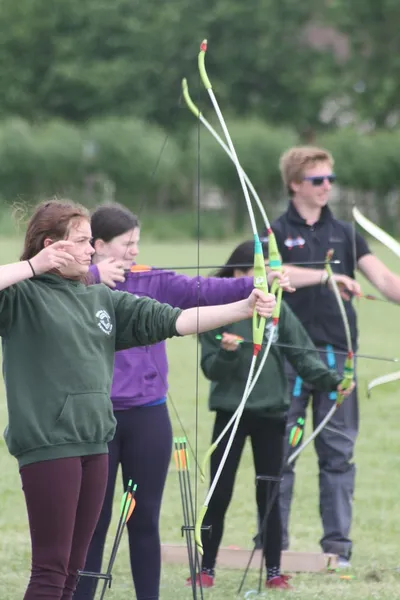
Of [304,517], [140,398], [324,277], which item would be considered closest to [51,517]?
[140,398]

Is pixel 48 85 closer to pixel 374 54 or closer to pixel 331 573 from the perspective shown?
pixel 374 54

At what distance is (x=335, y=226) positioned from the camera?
15.7 ft

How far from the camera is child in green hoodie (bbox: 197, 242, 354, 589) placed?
4.26 m

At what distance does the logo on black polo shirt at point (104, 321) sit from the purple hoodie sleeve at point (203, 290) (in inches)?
26.1

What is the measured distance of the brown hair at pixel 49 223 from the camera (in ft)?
10.2

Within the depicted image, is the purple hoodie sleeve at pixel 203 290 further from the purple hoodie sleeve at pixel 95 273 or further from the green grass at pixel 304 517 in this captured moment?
the green grass at pixel 304 517

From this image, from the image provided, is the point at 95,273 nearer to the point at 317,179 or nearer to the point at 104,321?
the point at 104,321

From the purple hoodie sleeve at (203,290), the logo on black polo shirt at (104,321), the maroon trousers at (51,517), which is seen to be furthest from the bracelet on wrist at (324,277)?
the maroon trousers at (51,517)

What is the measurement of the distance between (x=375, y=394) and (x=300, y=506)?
3.68 m

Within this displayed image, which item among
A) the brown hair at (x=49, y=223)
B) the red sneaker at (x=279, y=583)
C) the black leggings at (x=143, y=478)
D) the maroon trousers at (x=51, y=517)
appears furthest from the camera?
the red sneaker at (x=279, y=583)

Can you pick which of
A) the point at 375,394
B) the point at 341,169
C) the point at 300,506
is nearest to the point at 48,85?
the point at 341,169

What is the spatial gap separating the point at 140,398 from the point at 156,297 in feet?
1.12

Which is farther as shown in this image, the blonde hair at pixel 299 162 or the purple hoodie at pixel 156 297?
the blonde hair at pixel 299 162

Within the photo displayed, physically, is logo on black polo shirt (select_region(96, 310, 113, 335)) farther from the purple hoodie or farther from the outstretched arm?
the purple hoodie
